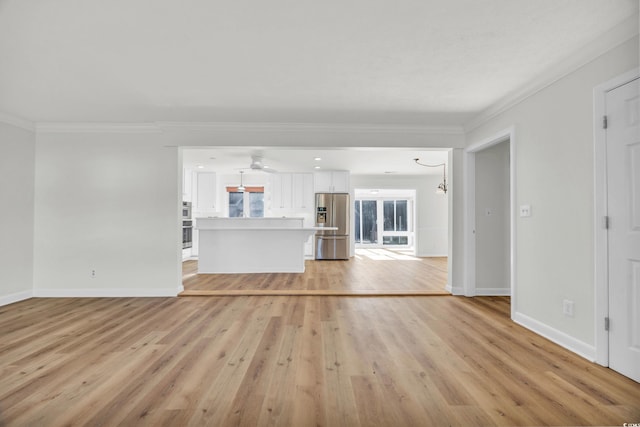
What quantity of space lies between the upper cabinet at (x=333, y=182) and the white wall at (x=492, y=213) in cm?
424

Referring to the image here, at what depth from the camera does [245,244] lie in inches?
236

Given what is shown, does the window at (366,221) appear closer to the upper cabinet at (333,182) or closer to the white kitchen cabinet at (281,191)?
the upper cabinet at (333,182)

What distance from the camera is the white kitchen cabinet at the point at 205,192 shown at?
8.26 metres

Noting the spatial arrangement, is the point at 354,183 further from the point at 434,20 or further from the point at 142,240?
the point at 434,20

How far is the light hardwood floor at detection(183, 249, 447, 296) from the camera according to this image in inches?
173

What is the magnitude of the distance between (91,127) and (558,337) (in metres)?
5.91

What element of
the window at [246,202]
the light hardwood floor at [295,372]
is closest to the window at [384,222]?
the window at [246,202]

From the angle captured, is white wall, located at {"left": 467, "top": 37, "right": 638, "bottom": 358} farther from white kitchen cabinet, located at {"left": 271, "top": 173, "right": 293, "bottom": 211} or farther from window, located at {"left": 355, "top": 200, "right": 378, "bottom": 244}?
window, located at {"left": 355, "top": 200, "right": 378, "bottom": 244}

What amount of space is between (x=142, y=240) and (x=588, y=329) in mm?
4947

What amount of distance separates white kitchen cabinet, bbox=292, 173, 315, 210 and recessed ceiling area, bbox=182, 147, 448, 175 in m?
0.24

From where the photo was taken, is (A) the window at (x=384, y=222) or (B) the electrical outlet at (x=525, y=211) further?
(A) the window at (x=384, y=222)

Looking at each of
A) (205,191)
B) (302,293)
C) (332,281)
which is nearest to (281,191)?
(205,191)

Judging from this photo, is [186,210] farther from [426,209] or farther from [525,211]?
[525,211]

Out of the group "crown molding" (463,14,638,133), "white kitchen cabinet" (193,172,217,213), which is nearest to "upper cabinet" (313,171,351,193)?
"white kitchen cabinet" (193,172,217,213)
